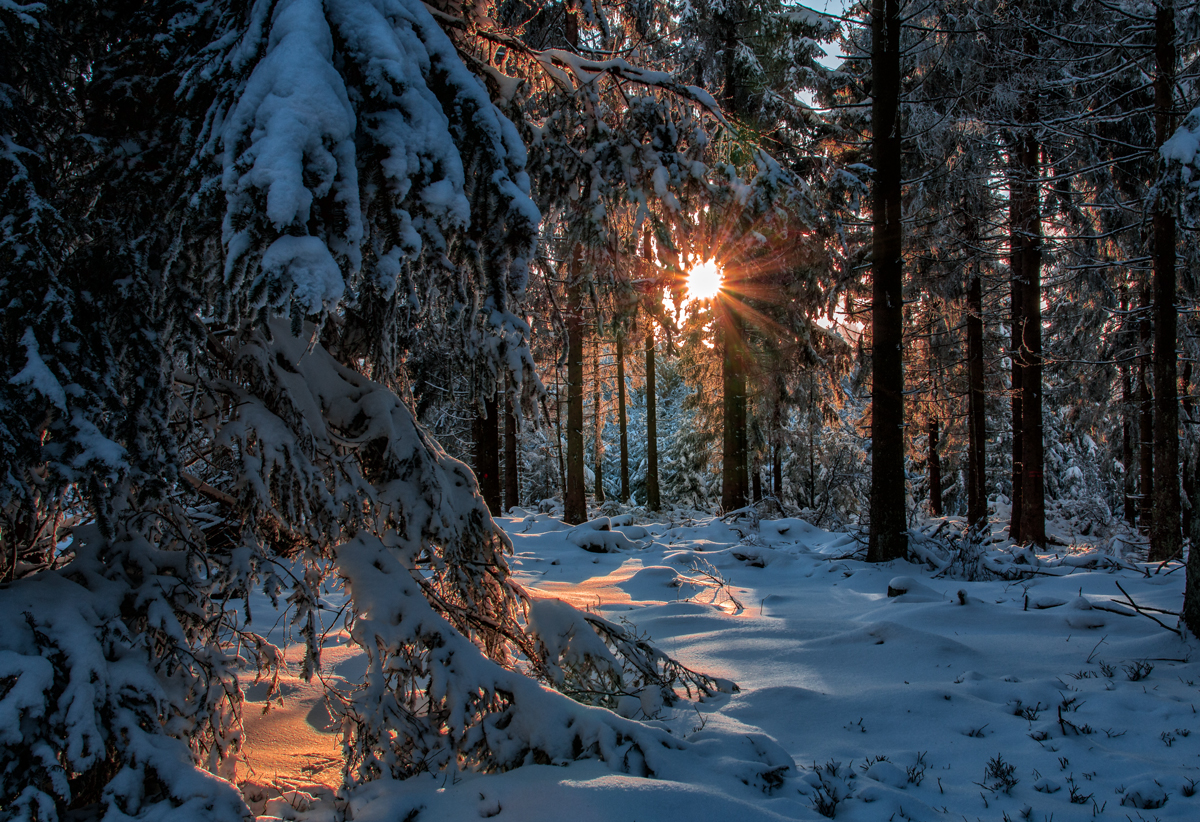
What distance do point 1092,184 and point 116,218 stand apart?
15244 mm

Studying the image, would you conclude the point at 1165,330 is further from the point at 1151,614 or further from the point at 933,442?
the point at 933,442

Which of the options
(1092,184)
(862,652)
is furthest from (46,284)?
(1092,184)

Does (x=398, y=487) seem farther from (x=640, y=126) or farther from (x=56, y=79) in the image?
(x=640, y=126)

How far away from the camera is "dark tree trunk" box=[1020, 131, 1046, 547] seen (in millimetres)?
11766

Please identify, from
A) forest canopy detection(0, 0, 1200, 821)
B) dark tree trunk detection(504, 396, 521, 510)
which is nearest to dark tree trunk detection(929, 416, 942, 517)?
dark tree trunk detection(504, 396, 521, 510)

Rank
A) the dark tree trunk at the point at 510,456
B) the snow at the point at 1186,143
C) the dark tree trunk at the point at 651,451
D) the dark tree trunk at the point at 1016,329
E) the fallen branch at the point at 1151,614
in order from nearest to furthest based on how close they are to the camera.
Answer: the snow at the point at 1186,143 → the fallen branch at the point at 1151,614 → the dark tree trunk at the point at 1016,329 → the dark tree trunk at the point at 510,456 → the dark tree trunk at the point at 651,451

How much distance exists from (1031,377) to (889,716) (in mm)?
11153

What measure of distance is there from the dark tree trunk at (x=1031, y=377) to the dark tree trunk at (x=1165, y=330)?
2886mm

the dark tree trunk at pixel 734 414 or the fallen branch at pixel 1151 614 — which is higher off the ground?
the dark tree trunk at pixel 734 414

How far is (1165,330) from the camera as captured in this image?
28.0ft

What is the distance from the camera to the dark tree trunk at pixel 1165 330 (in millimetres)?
8141

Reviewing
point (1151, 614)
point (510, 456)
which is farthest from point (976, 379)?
point (510, 456)

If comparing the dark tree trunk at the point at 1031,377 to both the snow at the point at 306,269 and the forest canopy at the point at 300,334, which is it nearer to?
the forest canopy at the point at 300,334

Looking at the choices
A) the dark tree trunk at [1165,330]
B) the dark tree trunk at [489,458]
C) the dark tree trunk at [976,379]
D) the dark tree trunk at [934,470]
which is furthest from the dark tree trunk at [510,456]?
the dark tree trunk at [1165,330]
